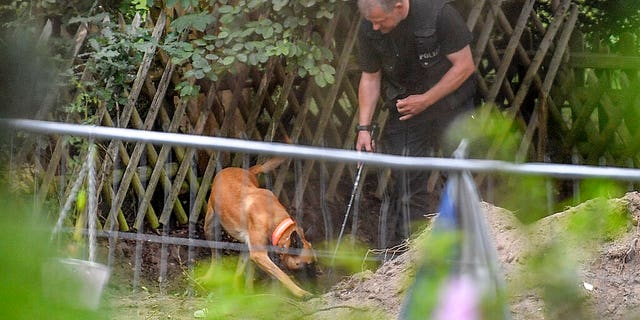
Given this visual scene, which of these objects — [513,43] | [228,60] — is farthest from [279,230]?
[513,43]

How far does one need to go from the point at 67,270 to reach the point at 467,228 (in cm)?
56

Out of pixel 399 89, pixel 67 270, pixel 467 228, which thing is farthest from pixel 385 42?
pixel 67 270

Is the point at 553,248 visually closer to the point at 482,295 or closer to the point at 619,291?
the point at 482,295

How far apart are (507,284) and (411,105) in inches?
146

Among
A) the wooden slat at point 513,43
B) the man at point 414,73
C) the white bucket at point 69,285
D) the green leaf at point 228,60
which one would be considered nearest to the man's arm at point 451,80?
the man at point 414,73

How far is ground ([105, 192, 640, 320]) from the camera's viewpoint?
1.33 metres

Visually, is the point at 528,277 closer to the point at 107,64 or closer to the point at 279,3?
the point at 279,3

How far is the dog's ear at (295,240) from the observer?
4422mm

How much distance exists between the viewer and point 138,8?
5652 mm

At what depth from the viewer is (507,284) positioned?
1.30m

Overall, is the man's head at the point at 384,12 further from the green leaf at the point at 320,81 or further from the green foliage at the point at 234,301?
the green foliage at the point at 234,301

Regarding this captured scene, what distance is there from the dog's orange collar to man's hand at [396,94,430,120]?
0.87m

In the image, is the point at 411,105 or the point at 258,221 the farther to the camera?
the point at 411,105

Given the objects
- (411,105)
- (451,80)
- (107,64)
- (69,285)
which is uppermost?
(69,285)
